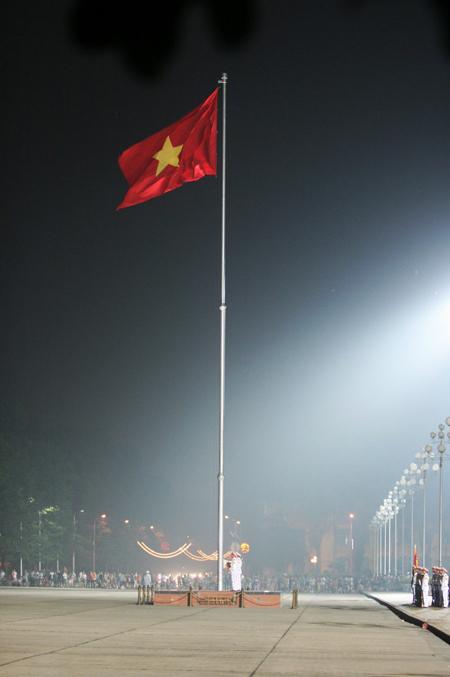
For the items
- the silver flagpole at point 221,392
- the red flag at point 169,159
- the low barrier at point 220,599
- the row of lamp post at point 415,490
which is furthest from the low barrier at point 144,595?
the row of lamp post at point 415,490

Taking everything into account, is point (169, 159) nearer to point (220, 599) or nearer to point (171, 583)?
point (220, 599)

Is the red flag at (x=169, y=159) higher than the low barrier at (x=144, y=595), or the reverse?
the red flag at (x=169, y=159)

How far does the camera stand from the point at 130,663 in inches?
697

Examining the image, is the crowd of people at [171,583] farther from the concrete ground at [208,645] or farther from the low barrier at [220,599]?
the concrete ground at [208,645]

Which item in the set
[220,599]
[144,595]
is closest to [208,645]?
[220,599]

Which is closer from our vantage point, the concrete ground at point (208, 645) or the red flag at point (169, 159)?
the concrete ground at point (208, 645)

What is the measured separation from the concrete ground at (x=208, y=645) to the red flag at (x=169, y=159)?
1572 centimetres

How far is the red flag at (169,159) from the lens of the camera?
4388 centimetres

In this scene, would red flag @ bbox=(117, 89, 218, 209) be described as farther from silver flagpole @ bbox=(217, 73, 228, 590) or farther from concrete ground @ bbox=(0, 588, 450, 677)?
concrete ground @ bbox=(0, 588, 450, 677)

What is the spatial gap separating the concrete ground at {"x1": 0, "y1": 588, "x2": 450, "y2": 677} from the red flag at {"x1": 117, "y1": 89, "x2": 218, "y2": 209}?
15.7 meters

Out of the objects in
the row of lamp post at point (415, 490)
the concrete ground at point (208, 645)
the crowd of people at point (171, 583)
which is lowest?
the crowd of people at point (171, 583)

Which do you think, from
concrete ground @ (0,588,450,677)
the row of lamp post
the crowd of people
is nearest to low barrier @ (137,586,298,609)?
concrete ground @ (0,588,450,677)

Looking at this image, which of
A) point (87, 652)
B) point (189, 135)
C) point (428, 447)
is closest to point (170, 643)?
point (87, 652)

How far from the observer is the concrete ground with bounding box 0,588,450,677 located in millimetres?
17141
